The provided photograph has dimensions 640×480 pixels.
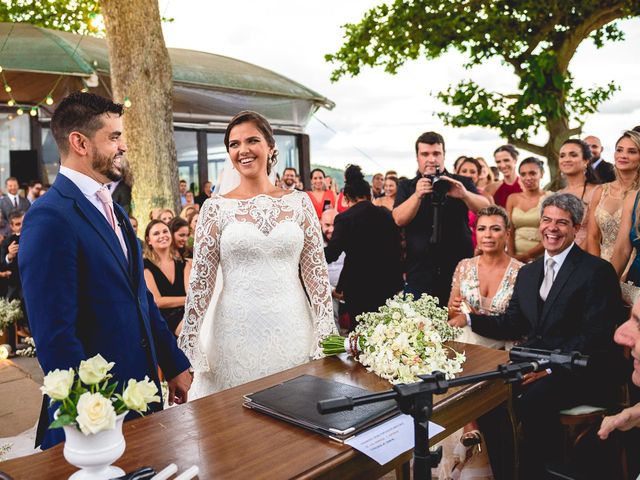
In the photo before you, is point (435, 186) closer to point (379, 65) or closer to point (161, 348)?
point (161, 348)

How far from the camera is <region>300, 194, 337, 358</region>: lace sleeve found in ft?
10.3

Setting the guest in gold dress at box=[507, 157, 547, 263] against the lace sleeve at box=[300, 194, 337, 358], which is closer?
the lace sleeve at box=[300, 194, 337, 358]

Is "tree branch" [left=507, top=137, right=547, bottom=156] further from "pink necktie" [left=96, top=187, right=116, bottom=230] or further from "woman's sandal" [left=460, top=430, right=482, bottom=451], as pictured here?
"pink necktie" [left=96, top=187, right=116, bottom=230]

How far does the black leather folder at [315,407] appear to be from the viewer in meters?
1.92

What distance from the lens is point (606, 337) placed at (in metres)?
3.38

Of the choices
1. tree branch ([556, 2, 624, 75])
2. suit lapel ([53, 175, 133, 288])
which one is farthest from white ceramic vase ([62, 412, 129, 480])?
tree branch ([556, 2, 624, 75])

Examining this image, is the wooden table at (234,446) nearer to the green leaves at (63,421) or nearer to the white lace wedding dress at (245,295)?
the green leaves at (63,421)

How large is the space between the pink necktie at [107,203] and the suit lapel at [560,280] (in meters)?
2.53

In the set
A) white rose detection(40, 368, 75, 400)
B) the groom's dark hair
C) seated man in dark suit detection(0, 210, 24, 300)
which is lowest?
seated man in dark suit detection(0, 210, 24, 300)

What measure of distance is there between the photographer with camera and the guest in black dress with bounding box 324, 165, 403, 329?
0.79ft

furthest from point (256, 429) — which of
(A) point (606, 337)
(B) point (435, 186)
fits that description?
(B) point (435, 186)

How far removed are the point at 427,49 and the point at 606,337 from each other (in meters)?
8.84

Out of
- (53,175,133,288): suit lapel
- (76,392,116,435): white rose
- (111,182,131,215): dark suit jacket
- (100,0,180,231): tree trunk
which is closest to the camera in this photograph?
(76,392,116,435): white rose

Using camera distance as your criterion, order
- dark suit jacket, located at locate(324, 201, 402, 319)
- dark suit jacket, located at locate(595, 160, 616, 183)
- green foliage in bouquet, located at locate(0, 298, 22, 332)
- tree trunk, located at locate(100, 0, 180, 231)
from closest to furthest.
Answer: dark suit jacket, located at locate(324, 201, 402, 319) → dark suit jacket, located at locate(595, 160, 616, 183) → green foliage in bouquet, located at locate(0, 298, 22, 332) → tree trunk, located at locate(100, 0, 180, 231)
